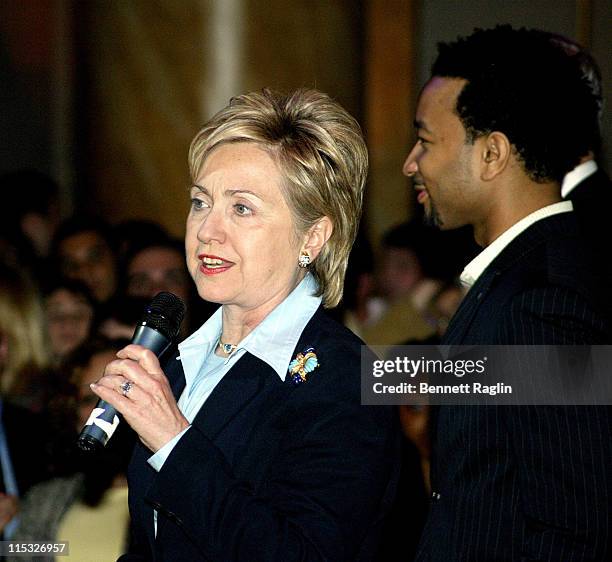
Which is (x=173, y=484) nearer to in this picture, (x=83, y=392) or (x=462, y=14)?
(x=83, y=392)

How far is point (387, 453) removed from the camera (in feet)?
7.19

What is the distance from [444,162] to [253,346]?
891 millimetres

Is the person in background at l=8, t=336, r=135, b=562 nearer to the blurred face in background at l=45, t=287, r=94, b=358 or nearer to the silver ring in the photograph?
the blurred face in background at l=45, t=287, r=94, b=358

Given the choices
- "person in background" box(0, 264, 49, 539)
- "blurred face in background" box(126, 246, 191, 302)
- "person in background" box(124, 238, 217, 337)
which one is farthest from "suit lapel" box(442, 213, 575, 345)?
"blurred face in background" box(126, 246, 191, 302)

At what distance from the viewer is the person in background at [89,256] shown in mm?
6203

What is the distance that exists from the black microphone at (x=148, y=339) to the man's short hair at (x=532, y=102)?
1.03m

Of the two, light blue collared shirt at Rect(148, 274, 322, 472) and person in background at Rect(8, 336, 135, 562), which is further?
person in background at Rect(8, 336, 135, 562)

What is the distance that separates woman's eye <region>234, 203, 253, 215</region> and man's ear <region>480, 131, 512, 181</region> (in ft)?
2.61

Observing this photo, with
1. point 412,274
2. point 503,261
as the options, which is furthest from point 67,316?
point 503,261

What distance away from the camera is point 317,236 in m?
2.45

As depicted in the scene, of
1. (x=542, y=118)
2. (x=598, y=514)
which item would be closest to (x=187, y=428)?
(x=598, y=514)

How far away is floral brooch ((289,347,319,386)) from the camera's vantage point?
2.25 metres

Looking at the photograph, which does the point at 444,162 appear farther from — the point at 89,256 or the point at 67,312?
the point at 89,256

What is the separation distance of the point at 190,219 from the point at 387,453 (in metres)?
0.66
